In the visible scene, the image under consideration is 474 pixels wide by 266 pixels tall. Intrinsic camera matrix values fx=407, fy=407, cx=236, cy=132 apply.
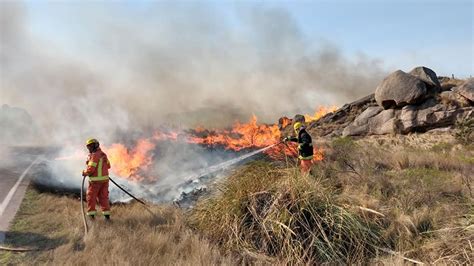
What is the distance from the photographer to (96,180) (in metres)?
9.22

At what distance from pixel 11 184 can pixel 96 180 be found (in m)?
5.93

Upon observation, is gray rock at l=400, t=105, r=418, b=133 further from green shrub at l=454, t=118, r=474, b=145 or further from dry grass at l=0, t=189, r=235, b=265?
dry grass at l=0, t=189, r=235, b=265

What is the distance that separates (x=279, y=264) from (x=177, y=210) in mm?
3716

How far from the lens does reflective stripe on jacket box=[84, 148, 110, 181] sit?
914 cm

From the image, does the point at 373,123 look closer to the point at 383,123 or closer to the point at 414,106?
the point at 383,123

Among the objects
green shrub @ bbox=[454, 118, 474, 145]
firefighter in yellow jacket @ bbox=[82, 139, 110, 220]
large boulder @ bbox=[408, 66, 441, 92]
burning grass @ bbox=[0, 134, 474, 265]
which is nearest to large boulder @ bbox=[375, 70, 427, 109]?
large boulder @ bbox=[408, 66, 441, 92]

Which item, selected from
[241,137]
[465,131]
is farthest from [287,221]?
[465,131]

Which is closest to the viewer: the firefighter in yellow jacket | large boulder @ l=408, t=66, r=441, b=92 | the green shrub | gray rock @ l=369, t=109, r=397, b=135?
the firefighter in yellow jacket

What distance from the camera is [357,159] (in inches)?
624

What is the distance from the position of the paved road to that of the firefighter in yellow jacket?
177 centimetres

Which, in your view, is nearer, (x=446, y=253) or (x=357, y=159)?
(x=446, y=253)

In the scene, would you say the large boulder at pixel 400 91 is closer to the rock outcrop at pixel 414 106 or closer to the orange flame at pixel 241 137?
the rock outcrop at pixel 414 106

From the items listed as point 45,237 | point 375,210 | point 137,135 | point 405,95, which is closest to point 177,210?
point 45,237

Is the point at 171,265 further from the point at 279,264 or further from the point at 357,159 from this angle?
the point at 357,159
